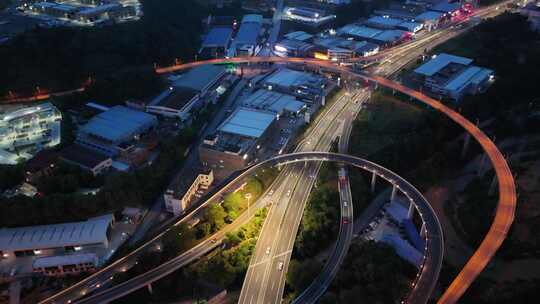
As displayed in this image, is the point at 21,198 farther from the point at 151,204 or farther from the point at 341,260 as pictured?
the point at 341,260

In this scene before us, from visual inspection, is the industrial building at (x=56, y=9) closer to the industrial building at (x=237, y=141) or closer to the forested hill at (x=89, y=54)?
the forested hill at (x=89, y=54)

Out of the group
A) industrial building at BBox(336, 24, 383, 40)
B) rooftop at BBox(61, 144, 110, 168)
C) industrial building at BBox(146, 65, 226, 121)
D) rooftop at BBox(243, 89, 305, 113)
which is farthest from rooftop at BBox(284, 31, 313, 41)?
rooftop at BBox(61, 144, 110, 168)

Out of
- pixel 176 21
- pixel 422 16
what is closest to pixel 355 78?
pixel 422 16

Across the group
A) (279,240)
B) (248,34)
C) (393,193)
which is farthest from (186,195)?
(248,34)

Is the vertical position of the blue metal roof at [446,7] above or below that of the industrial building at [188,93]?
above

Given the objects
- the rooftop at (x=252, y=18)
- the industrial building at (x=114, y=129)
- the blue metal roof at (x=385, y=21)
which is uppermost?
the blue metal roof at (x=385, y=21)

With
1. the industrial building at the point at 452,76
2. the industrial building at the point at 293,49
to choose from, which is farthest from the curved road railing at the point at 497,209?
the industrial building at the point at 293,49
